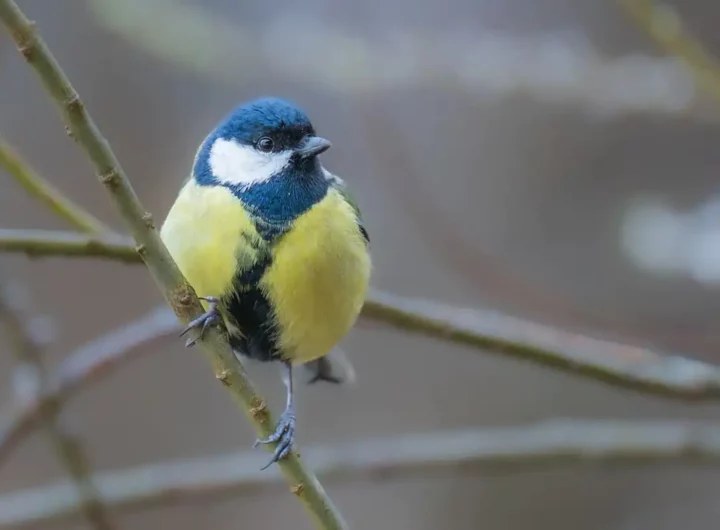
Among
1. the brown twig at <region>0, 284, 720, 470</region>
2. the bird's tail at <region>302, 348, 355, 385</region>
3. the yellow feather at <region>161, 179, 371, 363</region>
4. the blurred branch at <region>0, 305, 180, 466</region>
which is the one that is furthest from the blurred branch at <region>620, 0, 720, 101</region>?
the blurred branch at <region>0, 305, 180, 466</region>

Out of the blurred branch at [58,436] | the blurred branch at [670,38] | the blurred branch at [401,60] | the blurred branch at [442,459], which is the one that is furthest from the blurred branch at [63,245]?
the blurred branch at [401,60]

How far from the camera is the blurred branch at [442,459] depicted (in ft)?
4.13

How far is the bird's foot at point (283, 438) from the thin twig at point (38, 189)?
0.30m

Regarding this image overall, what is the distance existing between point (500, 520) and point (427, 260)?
71cm

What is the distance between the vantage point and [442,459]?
1302mm

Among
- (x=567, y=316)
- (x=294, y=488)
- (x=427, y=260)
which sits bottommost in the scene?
(x=427, y=260)

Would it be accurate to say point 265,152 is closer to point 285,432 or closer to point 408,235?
point 285,432

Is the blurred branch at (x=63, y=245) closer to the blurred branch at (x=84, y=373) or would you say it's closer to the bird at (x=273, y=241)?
the bird at (x=273, y=241)

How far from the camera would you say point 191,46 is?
180 cm

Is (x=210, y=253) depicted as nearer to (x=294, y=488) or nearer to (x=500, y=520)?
(x=294, y=488)

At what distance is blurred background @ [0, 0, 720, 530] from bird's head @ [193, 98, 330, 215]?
3.20ft

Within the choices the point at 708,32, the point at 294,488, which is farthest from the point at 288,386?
the point at 708,32

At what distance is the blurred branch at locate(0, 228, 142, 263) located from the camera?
Answer: 791 millimetres

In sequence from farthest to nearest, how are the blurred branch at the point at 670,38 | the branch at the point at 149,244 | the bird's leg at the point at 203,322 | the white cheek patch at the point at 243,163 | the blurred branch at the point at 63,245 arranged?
the blurred branch at the point at 670,38 < the white cheek patch at the point at 243,163 < the blurred branch at the point at 63,245 < the bird's leg at the point at 203,322 < the branch at the point at 149,244
